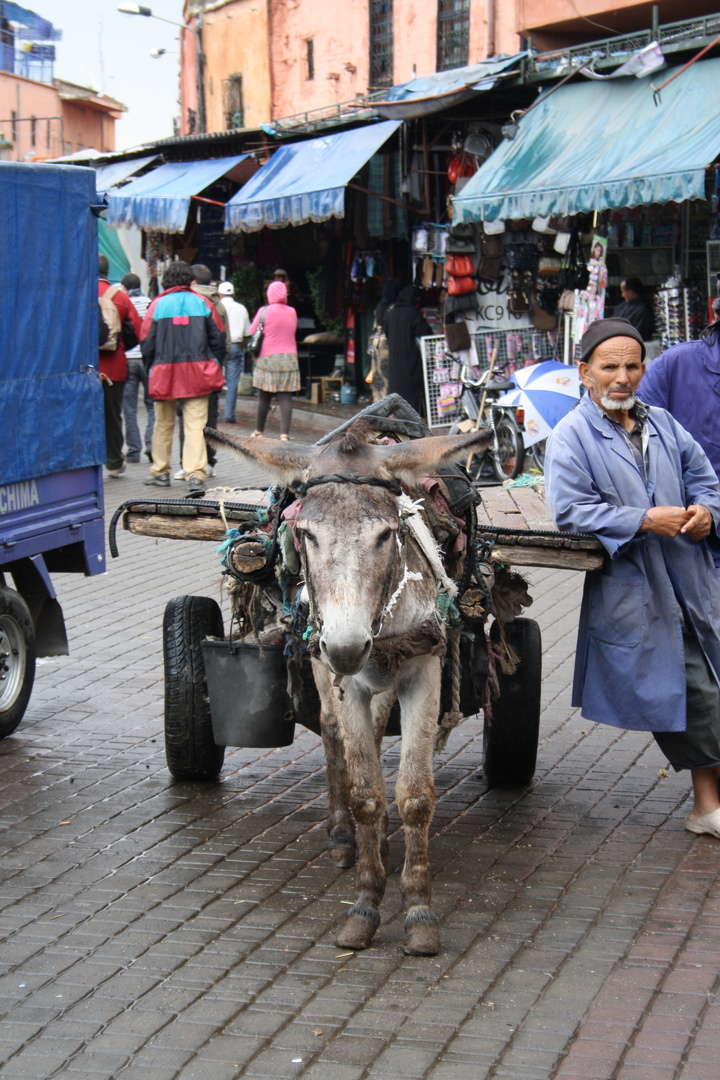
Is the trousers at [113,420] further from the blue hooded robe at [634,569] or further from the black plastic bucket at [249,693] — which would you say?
the blue hooded robe at [634,569]

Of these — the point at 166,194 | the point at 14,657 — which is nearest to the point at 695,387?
the point at 14,657

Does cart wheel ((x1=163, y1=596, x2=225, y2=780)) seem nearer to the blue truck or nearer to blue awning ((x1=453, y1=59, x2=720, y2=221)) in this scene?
the blue truck

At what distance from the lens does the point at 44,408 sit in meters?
5.90

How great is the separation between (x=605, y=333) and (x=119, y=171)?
19433mm

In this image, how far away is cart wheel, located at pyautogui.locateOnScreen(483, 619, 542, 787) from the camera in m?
5.07

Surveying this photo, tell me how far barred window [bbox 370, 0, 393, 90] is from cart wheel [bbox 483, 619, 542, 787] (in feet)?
57.1

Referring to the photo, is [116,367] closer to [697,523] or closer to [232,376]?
[232,376]

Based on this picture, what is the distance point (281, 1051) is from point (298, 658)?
166 cm

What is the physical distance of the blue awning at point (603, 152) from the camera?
10.5 meters

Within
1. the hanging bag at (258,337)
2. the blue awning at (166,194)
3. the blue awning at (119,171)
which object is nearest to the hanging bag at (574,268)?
the hanging bag at (258,337)

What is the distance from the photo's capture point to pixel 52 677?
7086 mm

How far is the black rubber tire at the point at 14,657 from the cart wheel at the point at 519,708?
7.69 feet

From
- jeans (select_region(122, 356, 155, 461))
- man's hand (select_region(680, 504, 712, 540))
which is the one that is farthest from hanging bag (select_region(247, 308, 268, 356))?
Answer: man's hand (select_region(680, 504, 712, 540))

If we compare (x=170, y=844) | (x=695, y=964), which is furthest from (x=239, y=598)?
(x=695, y=964)
